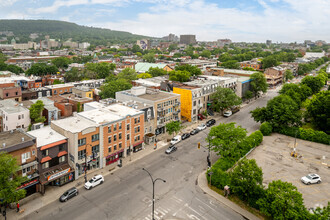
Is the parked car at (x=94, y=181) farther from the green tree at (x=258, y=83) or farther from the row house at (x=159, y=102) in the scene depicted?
the green tree at (x=258, y=83)

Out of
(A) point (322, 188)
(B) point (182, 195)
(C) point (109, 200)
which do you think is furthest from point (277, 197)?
(C) point (109, 200)

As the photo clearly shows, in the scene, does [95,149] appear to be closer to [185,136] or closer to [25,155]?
[25,155]

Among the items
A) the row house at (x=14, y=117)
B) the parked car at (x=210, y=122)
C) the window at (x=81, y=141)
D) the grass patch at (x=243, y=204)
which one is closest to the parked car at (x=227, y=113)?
the parked car at (x=210, y=122)

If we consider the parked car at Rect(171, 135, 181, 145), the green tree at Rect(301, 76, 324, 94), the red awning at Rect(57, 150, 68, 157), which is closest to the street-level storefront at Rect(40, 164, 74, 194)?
the red awning at Rect(57, 150, 68, 157)

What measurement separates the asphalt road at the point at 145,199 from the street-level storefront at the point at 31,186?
495 cm

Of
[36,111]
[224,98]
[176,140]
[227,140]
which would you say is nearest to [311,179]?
[227,140]

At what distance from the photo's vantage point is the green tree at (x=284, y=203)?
28359 millimetres

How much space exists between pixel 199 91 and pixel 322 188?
42.8 metres

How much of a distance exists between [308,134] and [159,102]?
4181cm

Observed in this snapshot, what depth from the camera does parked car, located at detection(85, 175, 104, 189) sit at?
4006 cm

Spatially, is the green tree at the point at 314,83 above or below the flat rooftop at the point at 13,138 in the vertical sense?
above

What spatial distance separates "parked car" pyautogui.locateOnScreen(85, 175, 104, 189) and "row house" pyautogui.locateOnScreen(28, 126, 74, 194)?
13.4 ft

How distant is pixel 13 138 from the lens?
39.5 meters

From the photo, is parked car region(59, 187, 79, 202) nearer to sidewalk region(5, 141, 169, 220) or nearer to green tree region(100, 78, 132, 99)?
sidewalk region(5, 141, 169, 220)
